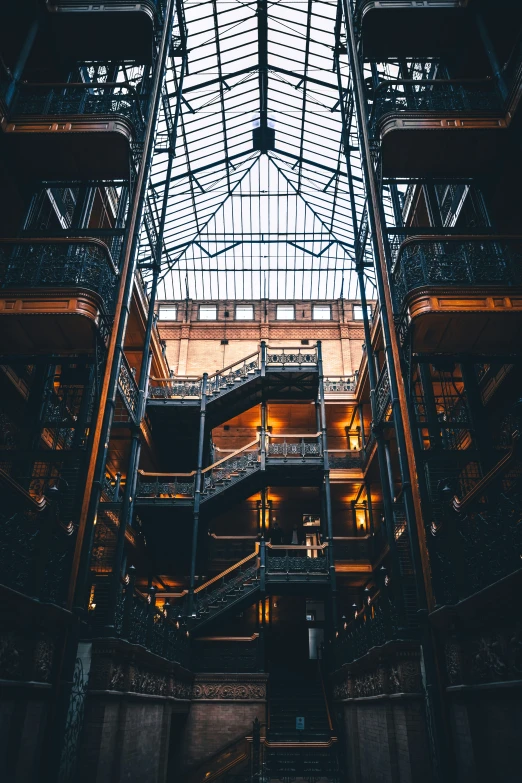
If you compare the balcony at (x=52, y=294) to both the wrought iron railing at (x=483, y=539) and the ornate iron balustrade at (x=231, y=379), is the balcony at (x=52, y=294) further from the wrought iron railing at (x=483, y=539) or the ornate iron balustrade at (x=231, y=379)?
the ornate iron balustrade at (x=231, y=379)

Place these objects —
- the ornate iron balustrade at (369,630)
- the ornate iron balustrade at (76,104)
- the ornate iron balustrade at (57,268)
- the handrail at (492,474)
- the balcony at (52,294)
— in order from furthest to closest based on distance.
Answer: the ornate iron balustrade at (76,104) → the ornate iron balustrade at (57,268) → the balcony at (52,294) → the ornate iron balustrade at (369,630) → the handrail at (492,474)

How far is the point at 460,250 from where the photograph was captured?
33.8 ft

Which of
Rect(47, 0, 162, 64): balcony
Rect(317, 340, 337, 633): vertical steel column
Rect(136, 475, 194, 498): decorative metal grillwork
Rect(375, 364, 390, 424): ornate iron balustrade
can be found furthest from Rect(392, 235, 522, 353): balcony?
Rect(136, 475, 194, 498): decorative metal grillwork

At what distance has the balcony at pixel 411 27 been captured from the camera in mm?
12203

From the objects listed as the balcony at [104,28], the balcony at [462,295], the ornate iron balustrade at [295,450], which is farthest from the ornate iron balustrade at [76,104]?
the ornate iron balustrade at [295,450]

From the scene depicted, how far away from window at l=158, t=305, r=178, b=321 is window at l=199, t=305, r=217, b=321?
5.14 ft

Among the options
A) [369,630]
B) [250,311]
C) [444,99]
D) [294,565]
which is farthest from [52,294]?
[250,311]

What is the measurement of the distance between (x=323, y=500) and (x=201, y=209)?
1828cm

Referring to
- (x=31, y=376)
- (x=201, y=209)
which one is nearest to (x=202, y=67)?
(x=201, y=209)

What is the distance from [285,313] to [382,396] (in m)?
18.8

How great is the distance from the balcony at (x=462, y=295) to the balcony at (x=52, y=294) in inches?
241

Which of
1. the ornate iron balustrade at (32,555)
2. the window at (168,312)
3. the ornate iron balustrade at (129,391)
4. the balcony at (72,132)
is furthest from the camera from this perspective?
the window at (168,312)

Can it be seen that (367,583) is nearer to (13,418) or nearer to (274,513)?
(274,513)

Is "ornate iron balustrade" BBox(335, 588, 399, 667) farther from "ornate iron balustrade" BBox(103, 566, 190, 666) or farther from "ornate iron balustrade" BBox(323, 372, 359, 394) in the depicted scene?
"ornate iron balustrade" BBox(323, 372, 359, 394)
